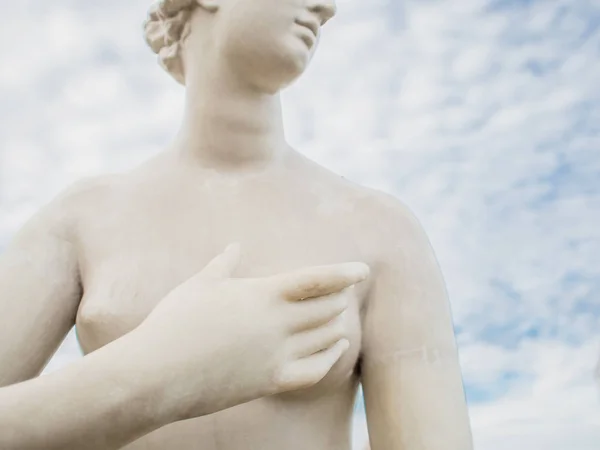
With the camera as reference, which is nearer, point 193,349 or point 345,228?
point 193,349

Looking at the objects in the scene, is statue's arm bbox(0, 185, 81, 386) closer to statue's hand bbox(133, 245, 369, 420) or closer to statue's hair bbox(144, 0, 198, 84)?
statue's hand bbox(133, 245, 369, 420)

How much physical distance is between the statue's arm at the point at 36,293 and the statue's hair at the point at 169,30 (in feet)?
2.34

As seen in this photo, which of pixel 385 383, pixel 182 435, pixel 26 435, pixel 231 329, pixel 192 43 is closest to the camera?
pixel 26 435

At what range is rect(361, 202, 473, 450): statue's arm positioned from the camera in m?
2.33

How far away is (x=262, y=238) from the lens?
254cm

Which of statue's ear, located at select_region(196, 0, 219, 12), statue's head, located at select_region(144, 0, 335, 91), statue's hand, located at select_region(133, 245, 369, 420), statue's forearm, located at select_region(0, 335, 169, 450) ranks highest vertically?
statue's ear, located at select_region(196, 0, 219, 12)

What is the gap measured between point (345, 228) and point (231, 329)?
0.78 metres

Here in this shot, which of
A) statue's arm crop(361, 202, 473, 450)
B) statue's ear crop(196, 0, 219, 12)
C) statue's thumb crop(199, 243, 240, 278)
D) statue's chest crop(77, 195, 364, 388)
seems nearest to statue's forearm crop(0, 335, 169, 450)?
statue's thumb crop(199, 243, 240, 278)

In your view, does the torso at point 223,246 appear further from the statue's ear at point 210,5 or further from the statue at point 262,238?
the statue's ear at point 210,5

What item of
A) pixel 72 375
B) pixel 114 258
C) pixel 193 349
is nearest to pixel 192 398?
pixel 193 349

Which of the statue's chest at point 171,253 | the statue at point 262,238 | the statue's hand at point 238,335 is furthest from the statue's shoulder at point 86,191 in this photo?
the statue's hand at point 238,335

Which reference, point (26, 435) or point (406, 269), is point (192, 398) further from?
point (406, 269)

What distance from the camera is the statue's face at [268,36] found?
2.51 m

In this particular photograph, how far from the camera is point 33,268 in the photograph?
2490mm
